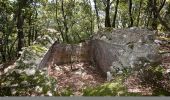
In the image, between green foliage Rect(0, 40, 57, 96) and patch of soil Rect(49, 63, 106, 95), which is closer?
green foliage Rect(0, 40, 57, 96)

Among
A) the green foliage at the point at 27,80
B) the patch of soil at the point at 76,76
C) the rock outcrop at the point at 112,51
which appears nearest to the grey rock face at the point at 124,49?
the rock outcrop at the point at 112,51

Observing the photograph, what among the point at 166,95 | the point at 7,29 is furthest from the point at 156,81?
the point at 7,29

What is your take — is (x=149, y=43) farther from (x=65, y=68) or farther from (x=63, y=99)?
(x=63, y=99)

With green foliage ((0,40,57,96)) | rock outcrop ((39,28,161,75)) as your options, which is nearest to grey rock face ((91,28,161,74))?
rock outcrop ((39,28,161,75))

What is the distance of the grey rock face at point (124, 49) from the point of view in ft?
22.9

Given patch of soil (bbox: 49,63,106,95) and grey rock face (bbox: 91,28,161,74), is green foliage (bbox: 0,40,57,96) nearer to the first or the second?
patch of soil (bbox: 49,63,106,95)

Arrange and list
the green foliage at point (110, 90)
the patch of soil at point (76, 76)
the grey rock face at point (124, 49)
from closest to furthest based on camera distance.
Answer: the green foliage at point (110, 90) < the patch of soil at point (76, 76) < the grey rock face at point (124, 49)

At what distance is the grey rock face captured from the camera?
699cm

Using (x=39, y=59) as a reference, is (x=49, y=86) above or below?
below

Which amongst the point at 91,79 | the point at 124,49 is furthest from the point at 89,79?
the point at 124,49

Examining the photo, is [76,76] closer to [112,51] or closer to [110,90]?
[112,51]

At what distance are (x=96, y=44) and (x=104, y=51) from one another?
45cm

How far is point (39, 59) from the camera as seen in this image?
6.74 meters

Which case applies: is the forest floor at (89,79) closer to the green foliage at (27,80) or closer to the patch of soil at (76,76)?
the patch of soil at (76,76)
